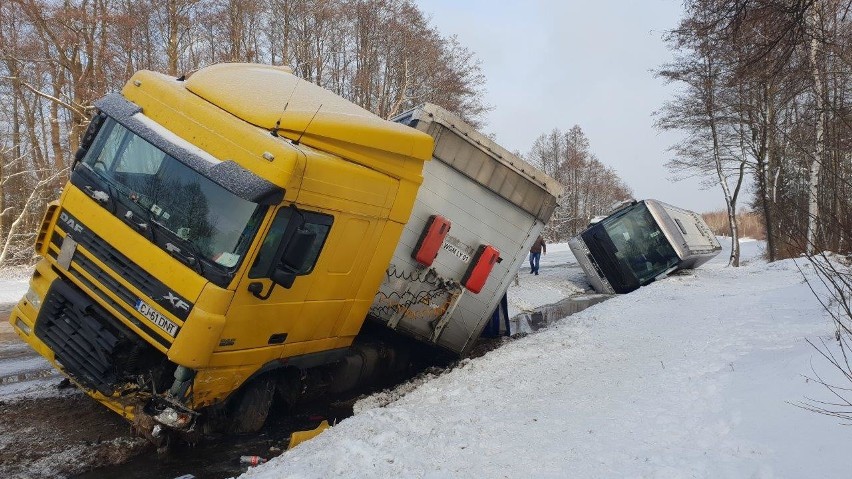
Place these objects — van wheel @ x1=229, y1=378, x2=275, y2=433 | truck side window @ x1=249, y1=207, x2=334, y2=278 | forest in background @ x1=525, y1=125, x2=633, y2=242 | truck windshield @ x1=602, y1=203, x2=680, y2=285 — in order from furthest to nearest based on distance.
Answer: forest in background @ x1=525, y1=125, x2=633, y2=242, truck windshield @ x1=602, y1=203, x2=680, y2=285, van wheel @ x1=229, y1=378, x2=275, y2=433, truck side window @ x1=249, y1=207, x2=334, y2=278

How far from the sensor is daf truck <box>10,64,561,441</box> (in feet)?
14.7

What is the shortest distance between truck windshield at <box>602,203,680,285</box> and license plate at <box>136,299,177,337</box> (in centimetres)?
1564

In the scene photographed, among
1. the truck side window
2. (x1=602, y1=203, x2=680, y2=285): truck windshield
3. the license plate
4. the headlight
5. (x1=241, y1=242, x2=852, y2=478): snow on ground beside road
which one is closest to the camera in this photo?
(x1=241, y1=242, x2=852, y2=478): snow on ground beside road

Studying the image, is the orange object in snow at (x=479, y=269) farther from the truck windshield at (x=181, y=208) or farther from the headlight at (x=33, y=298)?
the headlight at (x=33, y=298)

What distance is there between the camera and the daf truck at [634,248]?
1756cm

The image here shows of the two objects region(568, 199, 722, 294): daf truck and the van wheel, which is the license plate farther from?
region(568, 199, 722, 294): daf truck

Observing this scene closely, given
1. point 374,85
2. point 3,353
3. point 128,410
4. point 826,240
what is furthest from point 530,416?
point 374,85

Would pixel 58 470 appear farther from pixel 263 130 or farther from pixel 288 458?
pixel 263 130

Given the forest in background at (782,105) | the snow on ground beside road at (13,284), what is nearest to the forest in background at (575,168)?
the forest in background at (782,105)

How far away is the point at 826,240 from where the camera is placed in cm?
495

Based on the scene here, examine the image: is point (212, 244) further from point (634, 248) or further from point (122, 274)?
point (634, 248)

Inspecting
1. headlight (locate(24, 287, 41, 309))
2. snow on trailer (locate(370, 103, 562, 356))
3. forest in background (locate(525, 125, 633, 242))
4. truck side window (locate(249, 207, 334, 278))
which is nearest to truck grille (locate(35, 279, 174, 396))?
headlight (locate(24, 287, 41, 309))

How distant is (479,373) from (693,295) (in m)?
8.45

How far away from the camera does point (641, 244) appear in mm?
17844
